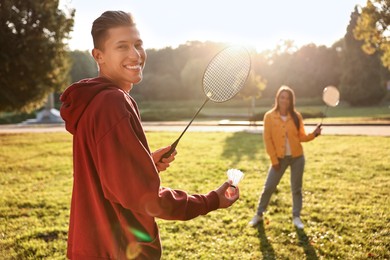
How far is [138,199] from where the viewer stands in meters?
1.52

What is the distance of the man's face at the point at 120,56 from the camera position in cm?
179

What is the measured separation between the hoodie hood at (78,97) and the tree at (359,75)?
4928 cm

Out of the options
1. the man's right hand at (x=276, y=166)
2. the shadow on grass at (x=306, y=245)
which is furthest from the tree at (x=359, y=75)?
the shadow on grass at (x=306, y=245)

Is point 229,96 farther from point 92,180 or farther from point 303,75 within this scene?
point 303,75

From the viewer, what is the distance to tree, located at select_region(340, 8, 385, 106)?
46.7 m

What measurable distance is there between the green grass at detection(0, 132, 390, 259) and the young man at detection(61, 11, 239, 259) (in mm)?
3478

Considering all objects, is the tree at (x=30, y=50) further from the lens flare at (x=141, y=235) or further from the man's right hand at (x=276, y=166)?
the lens flare at (x=141, y=235)

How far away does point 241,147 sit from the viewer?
1444cm

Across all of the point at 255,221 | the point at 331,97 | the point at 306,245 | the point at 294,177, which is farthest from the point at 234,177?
the point at 331,97

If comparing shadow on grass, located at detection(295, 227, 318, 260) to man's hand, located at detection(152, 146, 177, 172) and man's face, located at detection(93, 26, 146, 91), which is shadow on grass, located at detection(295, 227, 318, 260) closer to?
man's hand, located at detection(152, 146, 177, 172)

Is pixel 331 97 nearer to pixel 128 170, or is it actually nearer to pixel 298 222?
pixel 298 222

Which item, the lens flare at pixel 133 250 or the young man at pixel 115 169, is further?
the lens flare at pixel 133 250

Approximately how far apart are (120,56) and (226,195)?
0.91 metres

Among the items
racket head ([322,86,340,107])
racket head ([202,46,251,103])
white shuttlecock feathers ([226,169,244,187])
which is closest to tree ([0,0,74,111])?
racket head ([322,86,340,107])
